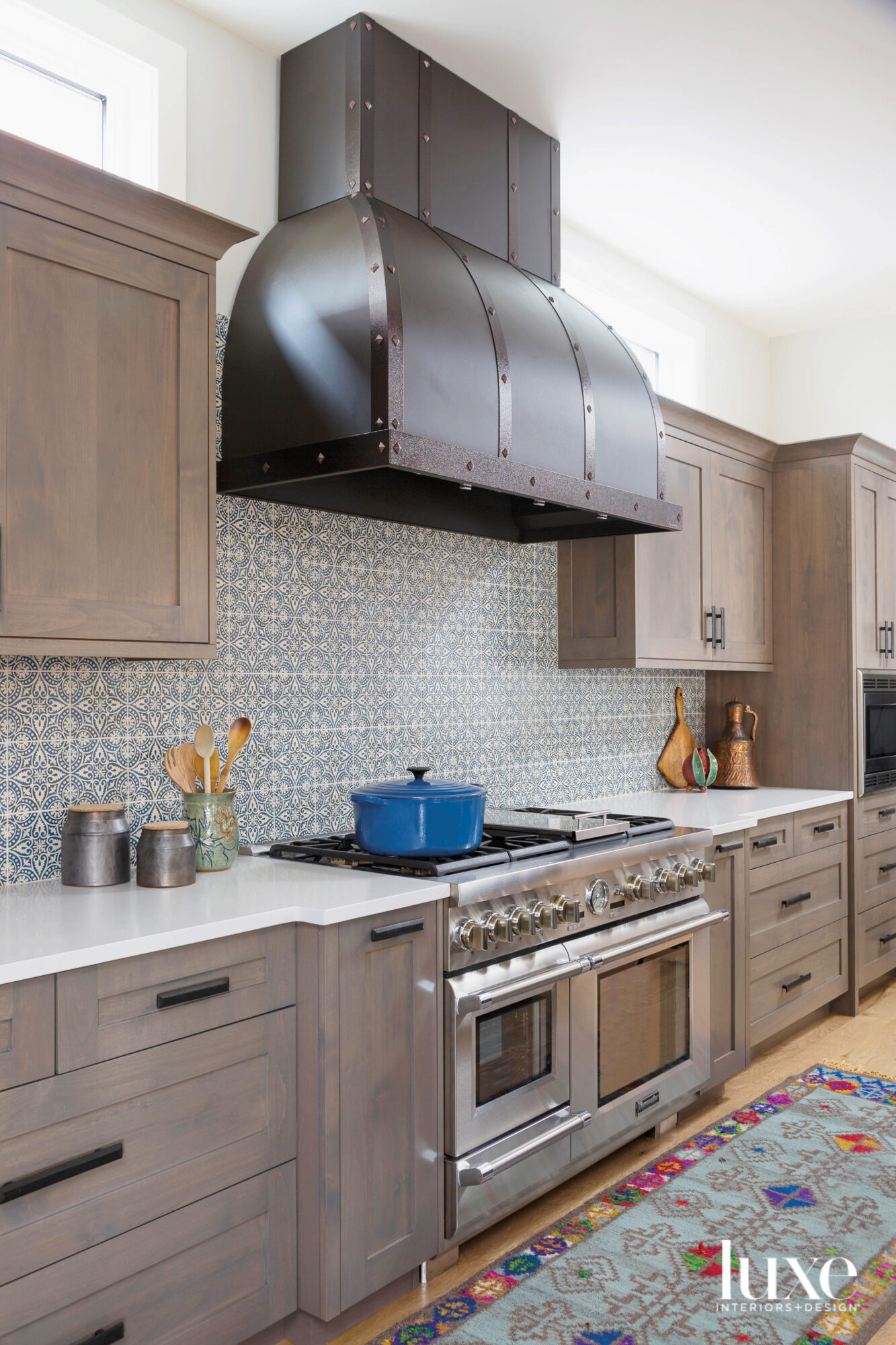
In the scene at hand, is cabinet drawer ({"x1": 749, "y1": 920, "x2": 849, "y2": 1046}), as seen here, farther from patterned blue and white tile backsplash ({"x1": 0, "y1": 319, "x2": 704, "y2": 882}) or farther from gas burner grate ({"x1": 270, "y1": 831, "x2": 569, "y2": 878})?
gas burner grate ({"x1": 270, "y1": 831, "x2": 569, "y2": 878})

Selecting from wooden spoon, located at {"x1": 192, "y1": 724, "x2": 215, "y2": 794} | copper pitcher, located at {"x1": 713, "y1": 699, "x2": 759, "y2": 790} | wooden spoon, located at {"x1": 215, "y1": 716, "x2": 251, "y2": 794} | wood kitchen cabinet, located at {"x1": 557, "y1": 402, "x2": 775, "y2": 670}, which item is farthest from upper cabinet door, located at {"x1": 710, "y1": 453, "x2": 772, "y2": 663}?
wooden spoon, located at {"x1": 192, "y1": 724, "x2": 215, "y2": 794}

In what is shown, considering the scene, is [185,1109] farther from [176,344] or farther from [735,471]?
[735,471]

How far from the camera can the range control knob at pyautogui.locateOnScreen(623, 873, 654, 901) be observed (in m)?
2.75

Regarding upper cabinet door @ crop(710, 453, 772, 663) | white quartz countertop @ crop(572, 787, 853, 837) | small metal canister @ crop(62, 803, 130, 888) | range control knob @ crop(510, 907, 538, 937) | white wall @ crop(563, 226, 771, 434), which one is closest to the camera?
small metal canister @ crop(62, 803, 130, 888)

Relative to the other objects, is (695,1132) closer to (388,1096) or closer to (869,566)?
(388,1096)

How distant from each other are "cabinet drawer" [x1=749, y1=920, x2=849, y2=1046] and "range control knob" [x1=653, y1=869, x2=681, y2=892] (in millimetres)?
730

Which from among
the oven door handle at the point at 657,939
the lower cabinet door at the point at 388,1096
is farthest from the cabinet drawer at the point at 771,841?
the lower cabinet door at the point at 388,1096

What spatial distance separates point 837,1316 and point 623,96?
3.18 m

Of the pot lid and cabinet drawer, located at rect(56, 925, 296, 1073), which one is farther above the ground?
the pot lid

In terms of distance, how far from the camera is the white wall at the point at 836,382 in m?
4.88

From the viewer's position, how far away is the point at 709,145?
330cm

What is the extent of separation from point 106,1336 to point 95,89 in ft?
8.47

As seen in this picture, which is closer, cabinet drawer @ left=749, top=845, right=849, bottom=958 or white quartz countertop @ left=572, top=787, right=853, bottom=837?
white quartz countertop @ left=572, top=787, right=853, bottom=837

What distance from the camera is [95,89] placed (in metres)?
2.43
